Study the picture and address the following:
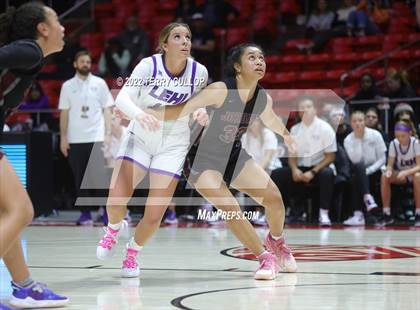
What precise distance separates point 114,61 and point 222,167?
9.64 meters

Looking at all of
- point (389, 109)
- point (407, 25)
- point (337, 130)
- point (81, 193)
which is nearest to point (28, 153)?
point (81, 193)

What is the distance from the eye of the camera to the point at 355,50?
49.3ft

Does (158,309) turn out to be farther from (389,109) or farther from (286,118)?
(389,109)

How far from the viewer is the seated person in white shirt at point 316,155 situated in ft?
35.3

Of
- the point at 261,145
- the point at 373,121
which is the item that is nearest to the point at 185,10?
the point at 373,121

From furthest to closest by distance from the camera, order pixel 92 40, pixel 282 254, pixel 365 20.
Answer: pixel 92 40
pixel 365 20
pixel 282 254

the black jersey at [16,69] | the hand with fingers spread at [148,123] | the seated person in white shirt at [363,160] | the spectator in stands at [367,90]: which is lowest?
the seated person in white shirt at [363,160]

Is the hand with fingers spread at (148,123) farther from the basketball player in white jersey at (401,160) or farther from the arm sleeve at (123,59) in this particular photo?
the arm sleeve at (123,59)

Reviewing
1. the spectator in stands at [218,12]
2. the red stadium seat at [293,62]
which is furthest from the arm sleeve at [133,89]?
the spectator in stands at [218,12]

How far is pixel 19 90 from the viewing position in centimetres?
410

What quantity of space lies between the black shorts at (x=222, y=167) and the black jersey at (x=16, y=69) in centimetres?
185

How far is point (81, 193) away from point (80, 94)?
1.29 meters

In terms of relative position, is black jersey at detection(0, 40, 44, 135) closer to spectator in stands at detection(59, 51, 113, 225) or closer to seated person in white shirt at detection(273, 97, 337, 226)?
spectator in stands at detection(59, 51, 113, 225)

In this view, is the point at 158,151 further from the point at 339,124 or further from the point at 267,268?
the point at 339,124
